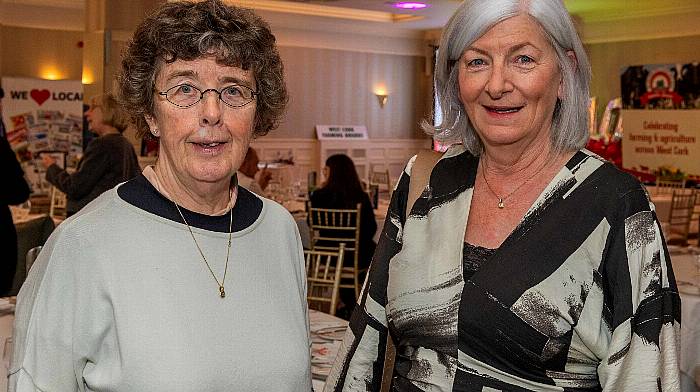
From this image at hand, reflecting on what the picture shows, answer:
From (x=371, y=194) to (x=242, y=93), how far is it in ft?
26.3

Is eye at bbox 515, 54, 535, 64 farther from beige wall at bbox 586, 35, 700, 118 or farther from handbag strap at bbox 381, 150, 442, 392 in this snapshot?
beige wall at bbox 586, 35, 700, 118

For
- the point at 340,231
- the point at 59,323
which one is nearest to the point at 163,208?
the point at 59,323

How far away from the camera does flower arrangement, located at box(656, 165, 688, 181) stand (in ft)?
44.5

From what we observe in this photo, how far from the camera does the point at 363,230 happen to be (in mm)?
8023

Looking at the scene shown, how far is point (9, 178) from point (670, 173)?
10.6 meters

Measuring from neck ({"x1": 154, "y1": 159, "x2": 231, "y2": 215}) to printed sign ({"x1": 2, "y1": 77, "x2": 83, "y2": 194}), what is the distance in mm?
9935

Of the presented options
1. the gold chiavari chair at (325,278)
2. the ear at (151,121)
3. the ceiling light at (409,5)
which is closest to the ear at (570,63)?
the ear at (151,121)

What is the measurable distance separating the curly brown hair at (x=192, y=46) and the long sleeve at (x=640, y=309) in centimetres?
73

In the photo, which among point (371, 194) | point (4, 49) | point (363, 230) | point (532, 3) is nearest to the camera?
point (532, 3)

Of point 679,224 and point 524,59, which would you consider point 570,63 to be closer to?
point 524,59

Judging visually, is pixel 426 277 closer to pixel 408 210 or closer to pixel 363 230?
pixel 408 210

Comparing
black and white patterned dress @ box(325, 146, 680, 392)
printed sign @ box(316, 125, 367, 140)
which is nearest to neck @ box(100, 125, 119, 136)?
black and white patterned dress @ box(325, 146, 680, 392)

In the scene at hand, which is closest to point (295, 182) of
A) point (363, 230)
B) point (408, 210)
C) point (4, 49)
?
point (363, 230)

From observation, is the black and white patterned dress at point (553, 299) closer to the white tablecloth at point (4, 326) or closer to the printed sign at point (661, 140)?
the white tablecloth at point (4, 326)
